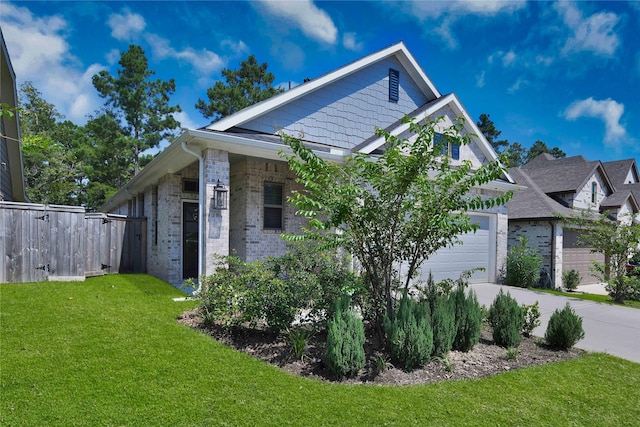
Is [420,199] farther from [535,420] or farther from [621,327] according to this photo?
[621,327]

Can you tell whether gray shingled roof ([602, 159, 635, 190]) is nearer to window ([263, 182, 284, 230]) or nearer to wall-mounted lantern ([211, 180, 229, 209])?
window ([263, 182, 284, 230])

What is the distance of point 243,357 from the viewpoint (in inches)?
165

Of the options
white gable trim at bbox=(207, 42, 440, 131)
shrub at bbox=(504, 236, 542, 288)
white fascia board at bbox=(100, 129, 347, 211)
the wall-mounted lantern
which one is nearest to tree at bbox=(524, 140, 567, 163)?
shrub at bbox=(504, 236, 542, 288)

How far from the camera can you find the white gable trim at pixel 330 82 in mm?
8266

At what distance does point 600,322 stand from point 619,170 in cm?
1841

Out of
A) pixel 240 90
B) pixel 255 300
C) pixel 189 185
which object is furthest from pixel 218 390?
pixel 240 90

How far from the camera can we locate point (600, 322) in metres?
7.13

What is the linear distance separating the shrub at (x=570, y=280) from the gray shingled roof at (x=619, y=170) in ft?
34.7

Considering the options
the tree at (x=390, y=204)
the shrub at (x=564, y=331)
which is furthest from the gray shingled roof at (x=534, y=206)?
the tree at (x=390, y=204)

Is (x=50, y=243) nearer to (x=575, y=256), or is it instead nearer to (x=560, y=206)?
(x=560, y=206)

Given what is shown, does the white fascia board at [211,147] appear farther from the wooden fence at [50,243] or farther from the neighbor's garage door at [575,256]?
the neighbor's garage door at [575,256]

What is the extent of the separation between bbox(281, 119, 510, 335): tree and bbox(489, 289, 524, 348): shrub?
4.56ft

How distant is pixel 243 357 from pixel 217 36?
9539 millimetres

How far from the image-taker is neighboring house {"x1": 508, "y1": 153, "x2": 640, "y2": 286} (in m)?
12.8
